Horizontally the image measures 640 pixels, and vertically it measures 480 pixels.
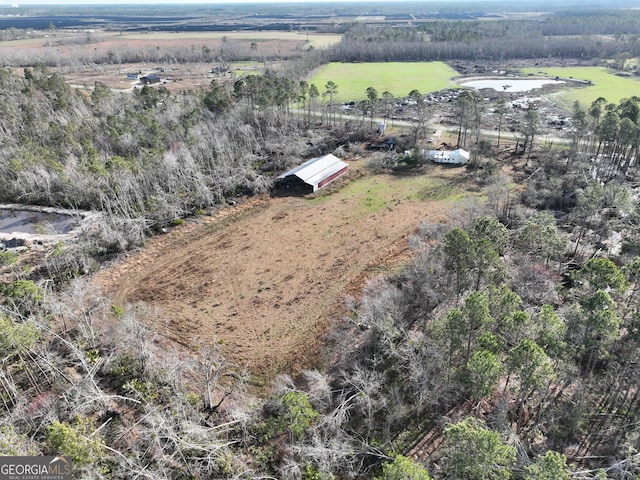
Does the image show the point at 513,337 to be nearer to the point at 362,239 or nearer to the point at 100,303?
the point at 362,239

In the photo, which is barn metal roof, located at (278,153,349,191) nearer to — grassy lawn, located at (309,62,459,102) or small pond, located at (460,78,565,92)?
grassy lawn, located at (309,62,459,102)

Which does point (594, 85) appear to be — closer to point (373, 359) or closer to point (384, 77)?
point (384, 77)

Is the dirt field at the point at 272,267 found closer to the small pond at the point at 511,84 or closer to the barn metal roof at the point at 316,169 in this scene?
the barn metal roof at the point at 316,169

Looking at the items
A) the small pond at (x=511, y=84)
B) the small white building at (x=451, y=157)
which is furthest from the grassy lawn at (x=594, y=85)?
the small white building at (x=451, y=157)

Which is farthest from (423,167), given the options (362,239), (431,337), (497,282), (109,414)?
(109,414)

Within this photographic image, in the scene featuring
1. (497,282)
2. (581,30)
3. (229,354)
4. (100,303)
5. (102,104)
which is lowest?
(229,354)

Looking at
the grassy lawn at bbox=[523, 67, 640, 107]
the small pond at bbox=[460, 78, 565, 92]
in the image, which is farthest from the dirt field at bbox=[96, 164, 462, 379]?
the small pond at bbox=[460, 78, 565, 92]
